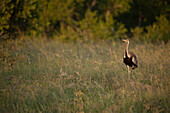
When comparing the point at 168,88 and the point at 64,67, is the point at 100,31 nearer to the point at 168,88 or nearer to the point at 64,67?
the point at 64,67

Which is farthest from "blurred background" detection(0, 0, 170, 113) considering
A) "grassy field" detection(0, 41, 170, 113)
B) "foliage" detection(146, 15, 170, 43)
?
"foliage" detection(146, 15, 170, 43)

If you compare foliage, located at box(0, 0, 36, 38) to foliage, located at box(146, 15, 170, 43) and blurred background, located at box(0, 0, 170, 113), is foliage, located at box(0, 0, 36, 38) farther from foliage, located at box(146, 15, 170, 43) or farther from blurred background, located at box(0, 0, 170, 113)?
foliage, located at box(146, 15, 170, 43)

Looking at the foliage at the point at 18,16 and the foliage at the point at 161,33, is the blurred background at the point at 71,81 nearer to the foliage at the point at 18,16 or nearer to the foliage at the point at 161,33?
the foliage at the point at 18,16

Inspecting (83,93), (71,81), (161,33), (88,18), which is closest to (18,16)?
(71,81)

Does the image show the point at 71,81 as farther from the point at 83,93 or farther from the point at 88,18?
the point at 88,18

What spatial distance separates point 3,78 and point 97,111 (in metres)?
2.47

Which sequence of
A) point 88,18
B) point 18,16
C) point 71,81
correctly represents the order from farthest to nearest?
point 88,18 < point 18,16 < point 71,81

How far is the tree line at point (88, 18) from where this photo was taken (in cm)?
808

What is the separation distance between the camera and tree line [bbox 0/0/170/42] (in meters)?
8.08

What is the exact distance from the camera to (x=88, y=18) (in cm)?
1411

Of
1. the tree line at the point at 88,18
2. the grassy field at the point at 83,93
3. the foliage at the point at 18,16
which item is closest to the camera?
the grassy field at the point at 83,93

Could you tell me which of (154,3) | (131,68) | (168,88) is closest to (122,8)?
(154,3)

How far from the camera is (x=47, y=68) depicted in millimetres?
5230

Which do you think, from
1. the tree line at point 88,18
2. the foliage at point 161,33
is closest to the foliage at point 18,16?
the tree line at point 88,18
